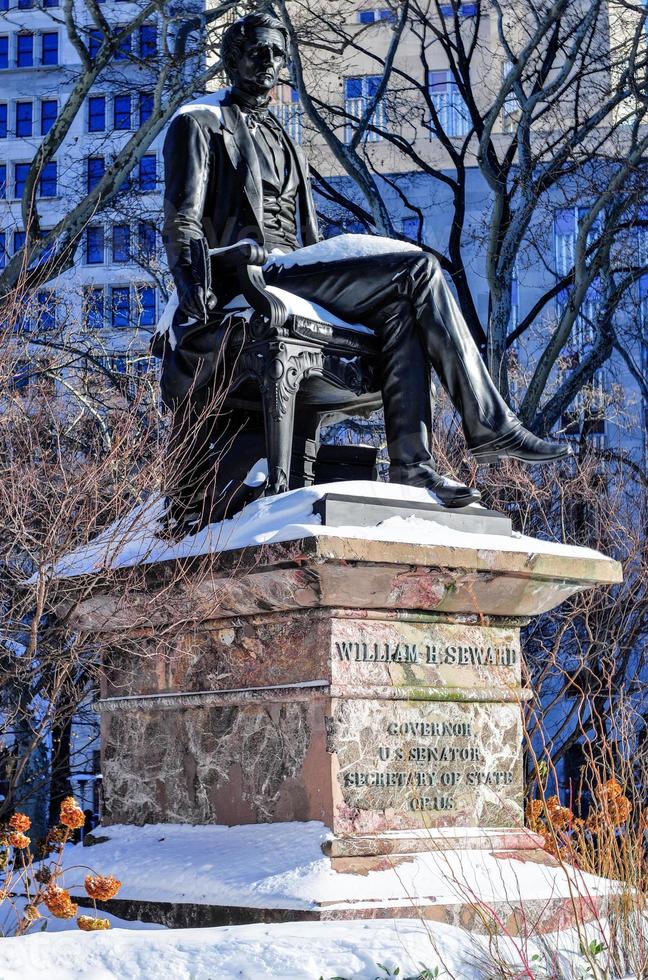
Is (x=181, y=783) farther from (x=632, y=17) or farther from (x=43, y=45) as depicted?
(x=43, y=45)

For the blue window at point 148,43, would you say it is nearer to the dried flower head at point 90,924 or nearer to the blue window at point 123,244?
the blue window at point 123,244

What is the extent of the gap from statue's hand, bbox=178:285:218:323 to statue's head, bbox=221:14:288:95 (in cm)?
115

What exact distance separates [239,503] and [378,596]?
2.88ft

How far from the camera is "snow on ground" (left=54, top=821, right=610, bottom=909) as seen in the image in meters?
4.80

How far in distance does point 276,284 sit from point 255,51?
44.1 inches

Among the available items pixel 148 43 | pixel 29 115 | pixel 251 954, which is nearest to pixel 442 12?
pixel 148 43

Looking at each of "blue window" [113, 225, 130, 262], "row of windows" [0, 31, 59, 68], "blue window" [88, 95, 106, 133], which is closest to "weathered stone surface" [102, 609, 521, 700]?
"blue window" [113, 225, 130, 262]

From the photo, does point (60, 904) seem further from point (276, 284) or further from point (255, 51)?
point (255, 51)

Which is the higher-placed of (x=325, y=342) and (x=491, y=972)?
(x=325, y=342)

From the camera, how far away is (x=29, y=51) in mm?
47875

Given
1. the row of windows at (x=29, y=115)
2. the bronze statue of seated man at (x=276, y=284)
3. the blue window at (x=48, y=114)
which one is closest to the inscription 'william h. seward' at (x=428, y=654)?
the bronze statue of seated man at (x=276, y=284)

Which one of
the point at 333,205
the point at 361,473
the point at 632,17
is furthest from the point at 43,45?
the point at 361,473

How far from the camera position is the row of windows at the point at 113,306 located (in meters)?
20.6

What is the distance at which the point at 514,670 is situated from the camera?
5.77m
